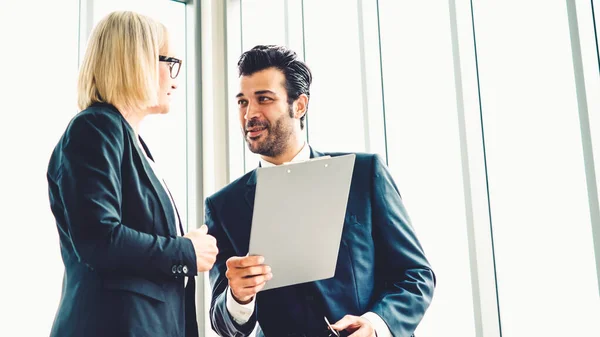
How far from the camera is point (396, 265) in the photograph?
1.69 metres

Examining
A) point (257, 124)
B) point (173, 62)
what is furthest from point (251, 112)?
point (173, 62)

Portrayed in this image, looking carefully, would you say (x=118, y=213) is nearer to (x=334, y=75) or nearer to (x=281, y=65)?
(x=281, y=65)

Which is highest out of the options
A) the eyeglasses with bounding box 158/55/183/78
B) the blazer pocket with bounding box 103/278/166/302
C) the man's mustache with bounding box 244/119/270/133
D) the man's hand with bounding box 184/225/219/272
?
the eyeglasses with bounding box 158/55/183/78

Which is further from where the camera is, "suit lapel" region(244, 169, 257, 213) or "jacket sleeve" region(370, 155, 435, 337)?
"suit lapel" region(244, 169, 257, 213)

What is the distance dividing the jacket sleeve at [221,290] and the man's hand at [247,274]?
0.18m

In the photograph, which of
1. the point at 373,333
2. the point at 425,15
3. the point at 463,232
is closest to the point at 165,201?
the point at 373,333

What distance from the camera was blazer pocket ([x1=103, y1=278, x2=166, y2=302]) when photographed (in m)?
1.29

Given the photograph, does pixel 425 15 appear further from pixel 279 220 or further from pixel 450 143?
pixel 279 220

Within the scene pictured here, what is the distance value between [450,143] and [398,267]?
0.97 metres

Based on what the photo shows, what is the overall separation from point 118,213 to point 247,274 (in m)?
0.35

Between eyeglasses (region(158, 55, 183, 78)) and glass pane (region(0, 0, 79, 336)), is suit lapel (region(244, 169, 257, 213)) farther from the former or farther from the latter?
glass pane (region(0, 0, 79, 336))

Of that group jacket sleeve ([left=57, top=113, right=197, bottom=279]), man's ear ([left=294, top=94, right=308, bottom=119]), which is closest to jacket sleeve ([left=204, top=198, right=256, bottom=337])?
jacket sleeve ([left=57, top=113, right=197, bottom=279])

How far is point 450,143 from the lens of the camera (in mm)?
2504

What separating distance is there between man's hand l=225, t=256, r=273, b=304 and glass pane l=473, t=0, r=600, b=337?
1199 millimetres
